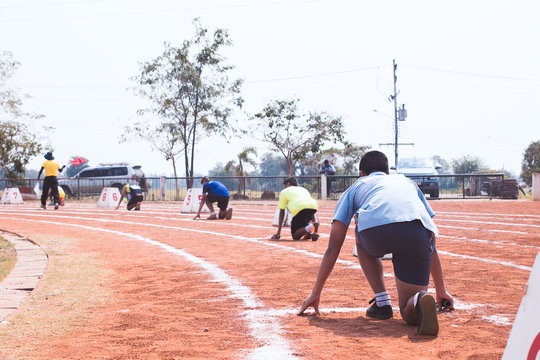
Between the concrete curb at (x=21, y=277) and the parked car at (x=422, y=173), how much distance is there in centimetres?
2132

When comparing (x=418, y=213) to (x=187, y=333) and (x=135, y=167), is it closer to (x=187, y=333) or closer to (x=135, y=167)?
(x=187, y=333)

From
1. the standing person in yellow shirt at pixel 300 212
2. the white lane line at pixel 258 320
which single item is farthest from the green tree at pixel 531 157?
the white lane line at pixel 258 320

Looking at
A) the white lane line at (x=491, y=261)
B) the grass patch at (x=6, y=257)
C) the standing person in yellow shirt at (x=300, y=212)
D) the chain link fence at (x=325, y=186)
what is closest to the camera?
the white lane line at (x=491, y=261)

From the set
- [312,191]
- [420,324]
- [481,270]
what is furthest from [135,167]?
[420,324]

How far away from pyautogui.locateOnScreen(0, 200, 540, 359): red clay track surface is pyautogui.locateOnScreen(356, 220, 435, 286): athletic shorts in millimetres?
403

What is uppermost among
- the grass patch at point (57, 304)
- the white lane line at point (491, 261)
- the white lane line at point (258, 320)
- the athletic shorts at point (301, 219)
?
the athletic shorts at point (301, 219)

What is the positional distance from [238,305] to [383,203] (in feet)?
5.77

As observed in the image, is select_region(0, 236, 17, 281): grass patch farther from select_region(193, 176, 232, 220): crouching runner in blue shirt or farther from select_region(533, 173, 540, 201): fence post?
select_region(533, 173, 540, 201): fence post

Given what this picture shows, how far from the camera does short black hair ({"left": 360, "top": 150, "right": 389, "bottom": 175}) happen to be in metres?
5.09

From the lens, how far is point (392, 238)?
457 centimetres

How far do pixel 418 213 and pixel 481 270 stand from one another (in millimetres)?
3217

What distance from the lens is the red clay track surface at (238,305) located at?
408cm

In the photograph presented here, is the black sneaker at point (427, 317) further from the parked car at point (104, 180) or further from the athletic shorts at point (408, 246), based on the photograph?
the parked car at point (104, 180)

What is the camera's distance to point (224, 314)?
17.1ft
